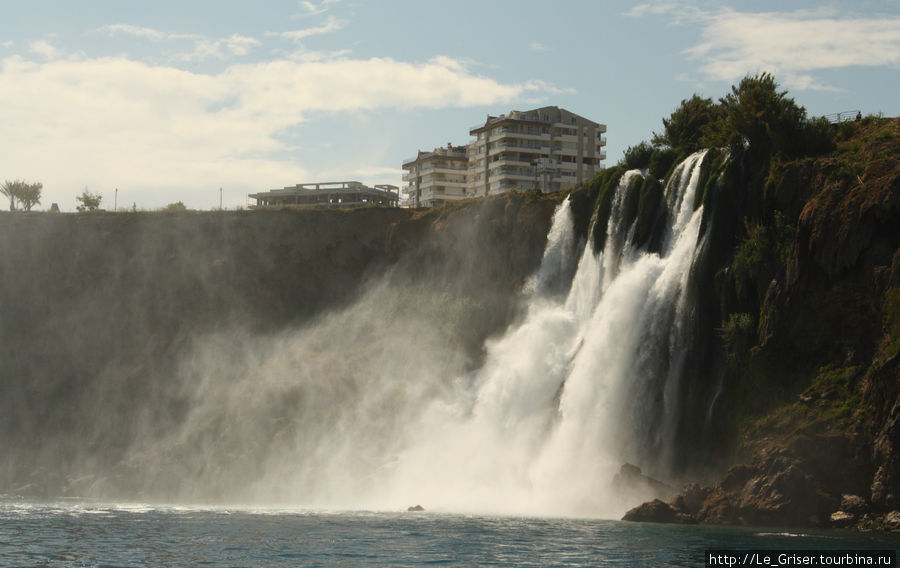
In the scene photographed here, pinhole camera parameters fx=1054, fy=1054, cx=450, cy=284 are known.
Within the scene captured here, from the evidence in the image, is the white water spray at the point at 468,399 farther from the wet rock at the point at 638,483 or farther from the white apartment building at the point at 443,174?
the white apartment building at the point at 443,174

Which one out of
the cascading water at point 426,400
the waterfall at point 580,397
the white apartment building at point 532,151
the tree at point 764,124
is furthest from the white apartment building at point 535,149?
the tree at point 764,124

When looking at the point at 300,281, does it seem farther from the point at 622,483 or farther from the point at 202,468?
the point at 622,483

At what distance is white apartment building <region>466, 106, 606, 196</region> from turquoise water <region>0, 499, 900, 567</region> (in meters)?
99.7

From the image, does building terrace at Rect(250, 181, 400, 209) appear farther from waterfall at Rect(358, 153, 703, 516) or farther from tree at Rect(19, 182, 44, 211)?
waterfall at Rect(358, 153, 703, 516)

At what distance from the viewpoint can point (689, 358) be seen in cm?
5384

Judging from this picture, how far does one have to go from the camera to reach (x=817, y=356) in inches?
1984

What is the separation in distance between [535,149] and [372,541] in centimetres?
11189

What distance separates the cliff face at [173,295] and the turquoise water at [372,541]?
24.3 m

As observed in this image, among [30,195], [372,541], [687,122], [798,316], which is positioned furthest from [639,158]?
[30,195]

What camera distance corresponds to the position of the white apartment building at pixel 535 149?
147 m

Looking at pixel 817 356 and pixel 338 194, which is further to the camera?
pixel 338 194

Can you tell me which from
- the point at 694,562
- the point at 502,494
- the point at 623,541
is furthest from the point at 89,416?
the point at 694,562

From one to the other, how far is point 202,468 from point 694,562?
4551cm

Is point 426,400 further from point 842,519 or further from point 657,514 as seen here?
point 842,519
